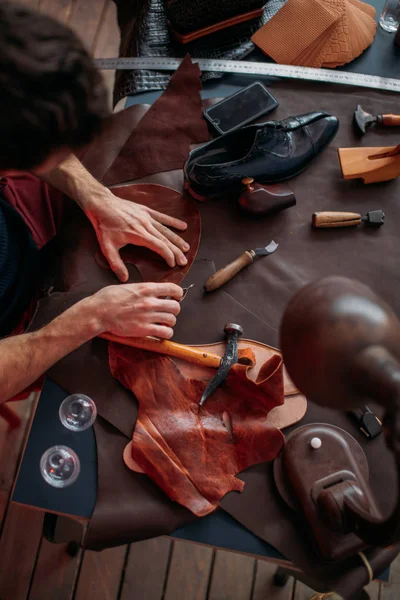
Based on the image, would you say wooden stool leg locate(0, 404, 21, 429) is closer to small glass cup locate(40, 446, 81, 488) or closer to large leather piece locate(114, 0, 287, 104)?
small glass cup locate(40, 446, 81, 488)

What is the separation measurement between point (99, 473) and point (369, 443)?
0.67m

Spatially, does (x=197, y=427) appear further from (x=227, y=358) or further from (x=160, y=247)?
(x=160, y=247)

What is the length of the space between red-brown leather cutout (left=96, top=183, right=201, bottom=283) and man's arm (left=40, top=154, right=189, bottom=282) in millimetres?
23

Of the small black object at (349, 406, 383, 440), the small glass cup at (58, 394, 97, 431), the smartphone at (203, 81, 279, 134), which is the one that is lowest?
the small black object at (349, 406, 383, 440)

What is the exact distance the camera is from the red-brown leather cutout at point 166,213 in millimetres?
1521

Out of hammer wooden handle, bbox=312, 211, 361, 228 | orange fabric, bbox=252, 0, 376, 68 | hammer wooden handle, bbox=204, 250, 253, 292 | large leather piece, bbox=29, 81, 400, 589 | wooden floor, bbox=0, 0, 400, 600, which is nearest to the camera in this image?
large leather piece, bbox=29, 81, 400, 589

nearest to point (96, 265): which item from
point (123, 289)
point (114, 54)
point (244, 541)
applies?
point (123, 289)

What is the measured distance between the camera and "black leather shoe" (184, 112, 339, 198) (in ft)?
5.01

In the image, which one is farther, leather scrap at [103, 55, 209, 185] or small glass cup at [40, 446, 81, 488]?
leather scrap at [103, 55, 209, 185]

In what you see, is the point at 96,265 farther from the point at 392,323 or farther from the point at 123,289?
the point at 392,323

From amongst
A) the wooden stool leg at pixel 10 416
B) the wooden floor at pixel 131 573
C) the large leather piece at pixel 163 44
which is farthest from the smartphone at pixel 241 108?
the wooden floor at pixel 131 573

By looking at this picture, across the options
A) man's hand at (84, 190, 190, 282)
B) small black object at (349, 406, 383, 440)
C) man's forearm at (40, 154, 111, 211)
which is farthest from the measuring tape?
small black object at (349, 406, 383, 440)

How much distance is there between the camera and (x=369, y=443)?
1.35m

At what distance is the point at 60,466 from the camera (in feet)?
4.13
